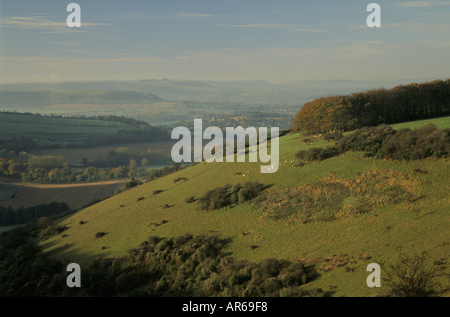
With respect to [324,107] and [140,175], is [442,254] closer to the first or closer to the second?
[324,107]

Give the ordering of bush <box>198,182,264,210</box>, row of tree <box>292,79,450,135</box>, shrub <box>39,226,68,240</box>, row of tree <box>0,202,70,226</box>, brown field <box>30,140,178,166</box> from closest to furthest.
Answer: bush <box>198,182,264,210</box>
shrub <box>39,226,68,240</box>
row of tree <box>292,79,450,135</box>
row of tree <box>0,202,70,226</box>
brown field <box>30,140,178,166</box>

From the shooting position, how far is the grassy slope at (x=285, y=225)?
19.2 meters

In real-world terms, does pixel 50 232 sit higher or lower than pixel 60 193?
higher

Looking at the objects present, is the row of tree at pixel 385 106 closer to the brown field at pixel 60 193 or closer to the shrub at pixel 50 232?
the shrub at pixel 50 232

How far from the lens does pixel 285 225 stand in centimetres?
2659

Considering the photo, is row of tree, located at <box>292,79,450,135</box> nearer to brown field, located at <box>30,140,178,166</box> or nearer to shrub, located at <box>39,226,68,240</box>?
shrub, located at <box>39,226,68,240</box>

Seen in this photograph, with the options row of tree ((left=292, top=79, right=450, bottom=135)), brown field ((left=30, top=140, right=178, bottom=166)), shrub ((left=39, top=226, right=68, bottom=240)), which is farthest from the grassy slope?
brown field ((left=30, top=140, right=178, bottom=166))

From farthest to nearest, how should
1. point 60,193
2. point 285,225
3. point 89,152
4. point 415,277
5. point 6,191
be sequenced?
point 89,152
point 60,193
point 6,191
point 285,225
point 415,277

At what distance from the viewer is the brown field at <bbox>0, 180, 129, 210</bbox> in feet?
275

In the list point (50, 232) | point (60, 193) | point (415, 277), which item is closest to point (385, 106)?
point (415, 277)

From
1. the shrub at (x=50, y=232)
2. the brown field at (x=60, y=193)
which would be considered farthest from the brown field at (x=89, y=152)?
the shrub at (x=50, y=232)

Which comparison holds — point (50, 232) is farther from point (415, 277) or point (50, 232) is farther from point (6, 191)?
point (6, 191)

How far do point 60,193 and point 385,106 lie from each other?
91.4m

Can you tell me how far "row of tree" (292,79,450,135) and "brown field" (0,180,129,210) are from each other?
6527 cm
